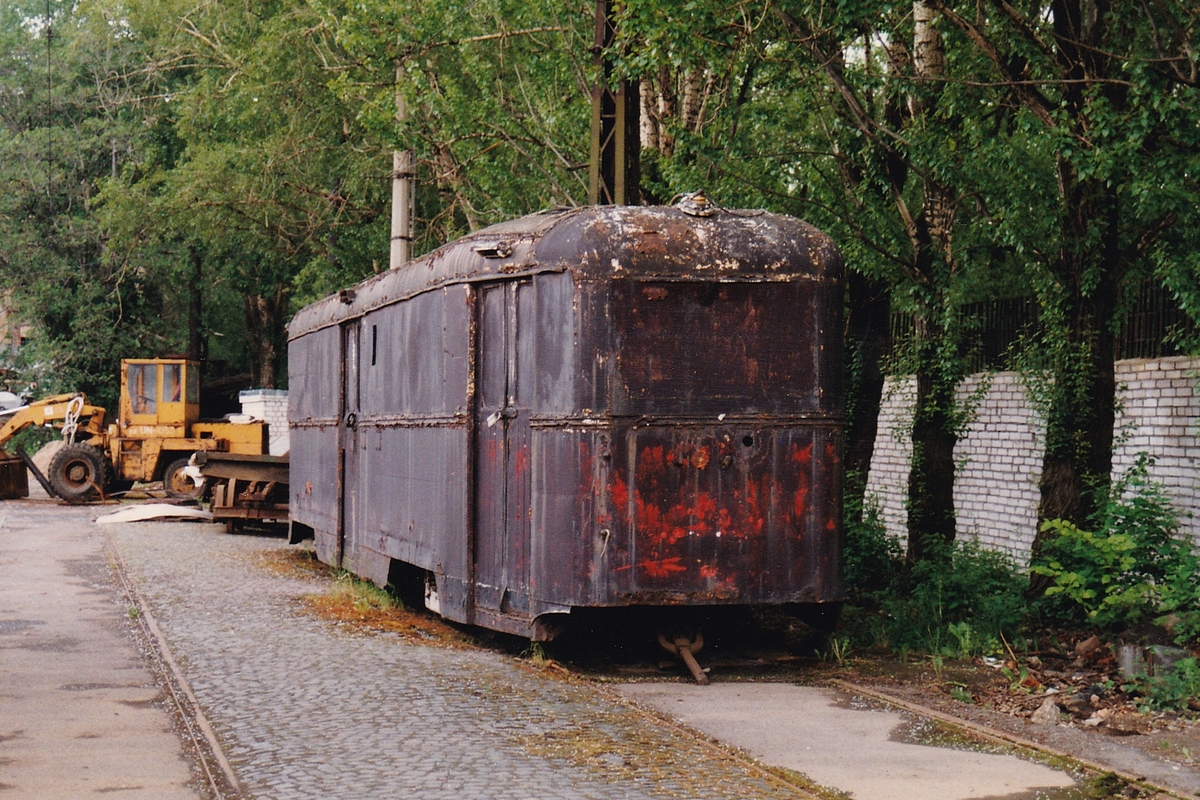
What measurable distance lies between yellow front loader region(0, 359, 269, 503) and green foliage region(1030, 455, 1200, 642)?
74.6ft

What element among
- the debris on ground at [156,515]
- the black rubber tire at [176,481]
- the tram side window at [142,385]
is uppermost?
the tram side window at [142,385]

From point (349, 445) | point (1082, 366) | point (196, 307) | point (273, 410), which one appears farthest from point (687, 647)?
point (196, 307)

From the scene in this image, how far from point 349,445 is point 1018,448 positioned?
7.27 meters

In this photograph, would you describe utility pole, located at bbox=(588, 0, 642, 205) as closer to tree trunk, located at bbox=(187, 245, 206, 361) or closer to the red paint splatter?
the red paint splatter

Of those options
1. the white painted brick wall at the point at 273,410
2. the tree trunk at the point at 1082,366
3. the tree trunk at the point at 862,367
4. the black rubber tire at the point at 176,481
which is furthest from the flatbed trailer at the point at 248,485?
the white painted brick wall at the point at 273,410

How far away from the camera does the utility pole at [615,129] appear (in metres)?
15.7

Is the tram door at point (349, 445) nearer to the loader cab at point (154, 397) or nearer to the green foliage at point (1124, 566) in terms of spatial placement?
the green foliage at point (1124, 566)

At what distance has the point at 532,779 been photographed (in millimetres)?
7293

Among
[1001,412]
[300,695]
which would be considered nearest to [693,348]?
[300,695]

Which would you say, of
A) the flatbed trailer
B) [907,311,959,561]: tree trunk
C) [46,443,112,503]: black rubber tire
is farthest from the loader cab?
[907,311,959,561]: tree trunk

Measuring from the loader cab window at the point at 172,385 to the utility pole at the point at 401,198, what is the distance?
9.74 meters

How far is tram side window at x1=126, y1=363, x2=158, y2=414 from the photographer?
31969 mm

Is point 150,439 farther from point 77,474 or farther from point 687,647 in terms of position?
point 687,647

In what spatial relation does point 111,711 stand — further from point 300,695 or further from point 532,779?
point 532,779
